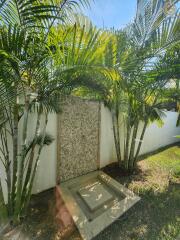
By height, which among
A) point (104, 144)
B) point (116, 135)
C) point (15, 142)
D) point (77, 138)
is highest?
point (15, 142)

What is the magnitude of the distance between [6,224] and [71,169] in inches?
66.2

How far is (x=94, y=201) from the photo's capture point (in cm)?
270

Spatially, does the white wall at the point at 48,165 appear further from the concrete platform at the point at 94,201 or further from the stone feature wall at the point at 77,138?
the concrete platform at the point at 94,201

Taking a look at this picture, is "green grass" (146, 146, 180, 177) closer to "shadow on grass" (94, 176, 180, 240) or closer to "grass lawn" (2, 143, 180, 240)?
"grass lawn" (2, 143, 180, 240)

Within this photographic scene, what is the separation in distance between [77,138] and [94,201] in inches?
56.2

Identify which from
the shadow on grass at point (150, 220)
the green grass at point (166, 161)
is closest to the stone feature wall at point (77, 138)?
the shadow on grass at point (150, 220)

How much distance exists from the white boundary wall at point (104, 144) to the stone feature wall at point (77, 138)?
0.15 meters

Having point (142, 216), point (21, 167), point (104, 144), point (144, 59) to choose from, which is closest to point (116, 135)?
point (104, 144)

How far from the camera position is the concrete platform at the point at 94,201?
2193 millimetres

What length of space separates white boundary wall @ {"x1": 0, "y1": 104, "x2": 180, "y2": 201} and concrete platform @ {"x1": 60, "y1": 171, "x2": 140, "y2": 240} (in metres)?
0.43

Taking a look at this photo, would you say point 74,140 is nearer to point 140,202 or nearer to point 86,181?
point 86,181

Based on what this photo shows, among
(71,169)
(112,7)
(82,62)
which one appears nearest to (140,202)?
(71,169)

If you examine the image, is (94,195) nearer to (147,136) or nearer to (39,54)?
(39,54)

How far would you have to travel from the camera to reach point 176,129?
8.05 m
